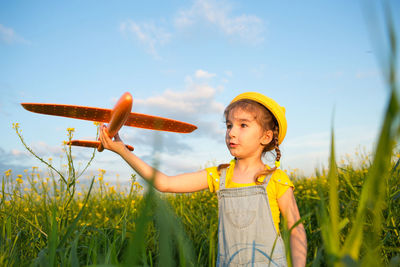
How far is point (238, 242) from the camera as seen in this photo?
2496 mm

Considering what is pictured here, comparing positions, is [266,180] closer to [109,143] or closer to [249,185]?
[249,185]

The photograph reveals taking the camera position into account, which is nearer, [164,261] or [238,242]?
[164,261]

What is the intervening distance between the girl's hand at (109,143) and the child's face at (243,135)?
0.90 meters

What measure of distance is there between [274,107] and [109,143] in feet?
4.87

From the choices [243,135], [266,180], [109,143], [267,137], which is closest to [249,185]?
[266,180]

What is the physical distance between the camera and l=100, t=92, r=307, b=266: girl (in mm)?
2465

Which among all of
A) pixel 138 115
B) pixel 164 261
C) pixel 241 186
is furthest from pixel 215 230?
pixel 164 261

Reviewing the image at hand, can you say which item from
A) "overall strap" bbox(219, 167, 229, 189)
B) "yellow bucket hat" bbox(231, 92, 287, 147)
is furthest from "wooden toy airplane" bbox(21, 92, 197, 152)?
"yellow bucket hat" bbox(231, 92, 287, 147)

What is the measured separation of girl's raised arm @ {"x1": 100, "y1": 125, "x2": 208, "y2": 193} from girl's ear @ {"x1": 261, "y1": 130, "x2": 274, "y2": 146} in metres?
0.61

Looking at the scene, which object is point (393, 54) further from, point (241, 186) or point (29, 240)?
point (29, 240)

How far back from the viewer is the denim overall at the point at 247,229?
2441 mm

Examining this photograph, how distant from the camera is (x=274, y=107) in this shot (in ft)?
9.65

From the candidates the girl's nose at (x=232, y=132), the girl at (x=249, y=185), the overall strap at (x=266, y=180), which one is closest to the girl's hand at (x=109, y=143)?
the girl at (x=249, y=185)

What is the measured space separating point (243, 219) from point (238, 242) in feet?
0.59
